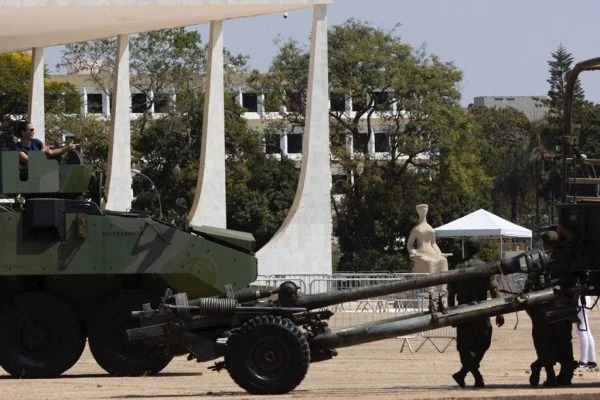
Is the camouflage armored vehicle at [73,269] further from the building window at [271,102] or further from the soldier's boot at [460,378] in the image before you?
the building window at [271,102]

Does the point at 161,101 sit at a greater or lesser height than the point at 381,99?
greater

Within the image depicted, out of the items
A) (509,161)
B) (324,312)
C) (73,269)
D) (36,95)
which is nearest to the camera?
(324,312)

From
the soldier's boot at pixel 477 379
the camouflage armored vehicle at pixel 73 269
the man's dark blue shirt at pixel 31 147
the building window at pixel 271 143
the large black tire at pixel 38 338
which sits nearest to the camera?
the soldier's boot at pixel 477 379

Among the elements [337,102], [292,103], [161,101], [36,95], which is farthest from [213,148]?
[161,101]

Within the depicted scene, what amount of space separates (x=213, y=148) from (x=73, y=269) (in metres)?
22.4

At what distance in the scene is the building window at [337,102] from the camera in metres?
65.1

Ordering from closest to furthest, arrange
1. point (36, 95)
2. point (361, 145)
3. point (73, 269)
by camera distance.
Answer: point (73, 269), point (36, 95), point (361, 145)

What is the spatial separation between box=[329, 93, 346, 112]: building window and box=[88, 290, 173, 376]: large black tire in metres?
44.1

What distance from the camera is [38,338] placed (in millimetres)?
21125

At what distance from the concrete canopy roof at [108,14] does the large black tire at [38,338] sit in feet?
54.3

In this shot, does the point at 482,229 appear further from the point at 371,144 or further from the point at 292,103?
the point at 371,144

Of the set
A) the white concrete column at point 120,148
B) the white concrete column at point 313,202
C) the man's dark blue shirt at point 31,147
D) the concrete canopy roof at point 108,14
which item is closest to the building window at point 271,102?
the concrete canopy roof at point 108,14

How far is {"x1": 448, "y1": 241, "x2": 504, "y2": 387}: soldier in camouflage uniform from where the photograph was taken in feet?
59.4

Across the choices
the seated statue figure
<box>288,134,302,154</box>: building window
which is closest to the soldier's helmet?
the seated statue figure
